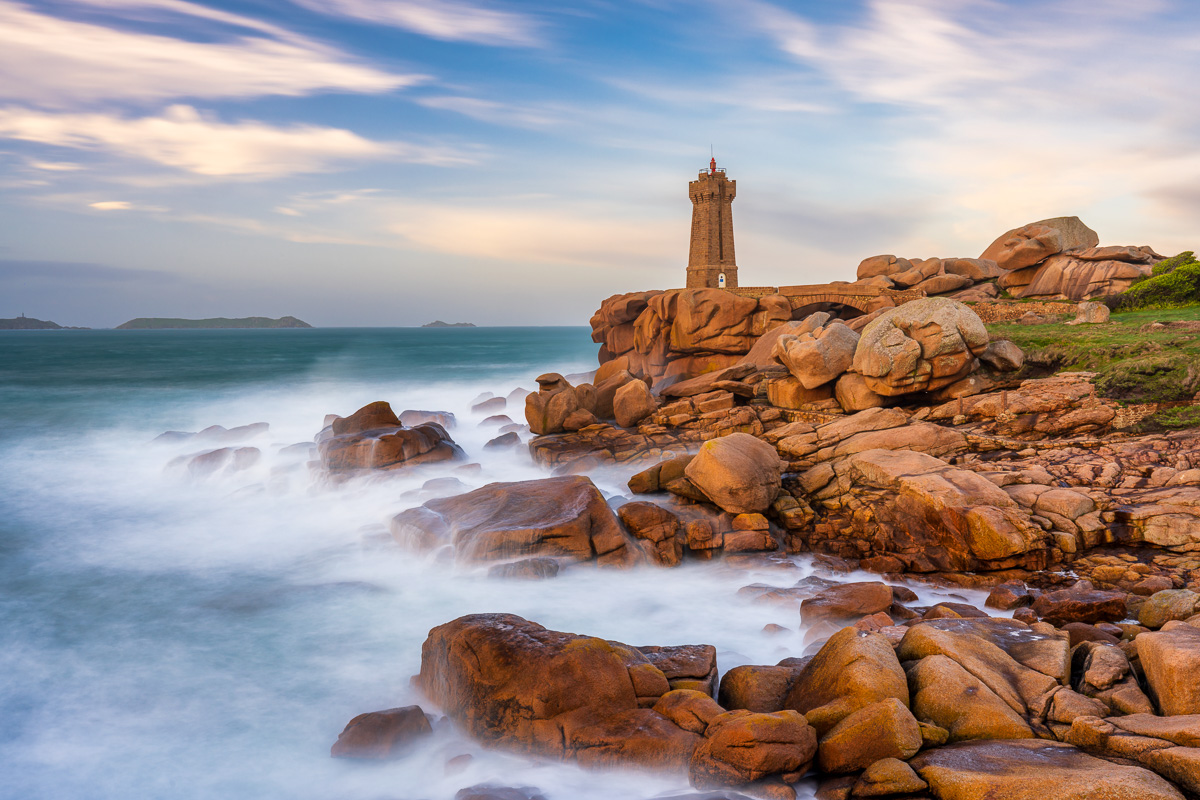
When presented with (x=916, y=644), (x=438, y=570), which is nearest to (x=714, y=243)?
(x=438, y=570)

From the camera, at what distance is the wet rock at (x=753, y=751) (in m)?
6.95

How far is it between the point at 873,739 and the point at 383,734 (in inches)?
244

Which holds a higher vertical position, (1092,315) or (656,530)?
(1092,315)

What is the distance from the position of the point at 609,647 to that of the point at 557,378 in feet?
62.7

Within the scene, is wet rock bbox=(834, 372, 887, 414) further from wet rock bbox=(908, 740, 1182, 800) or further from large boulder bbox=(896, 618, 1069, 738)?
wet rock bbox=(908, 740, 1182, 800)

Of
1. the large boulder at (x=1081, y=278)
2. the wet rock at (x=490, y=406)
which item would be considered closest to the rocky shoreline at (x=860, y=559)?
the large boulder at (x=1081, y=278)

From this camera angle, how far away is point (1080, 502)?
13234 millimetres

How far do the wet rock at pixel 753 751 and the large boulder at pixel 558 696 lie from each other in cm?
32

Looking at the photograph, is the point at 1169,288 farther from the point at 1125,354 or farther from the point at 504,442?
the point at 504,442

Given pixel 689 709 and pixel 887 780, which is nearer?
pixel 887 780

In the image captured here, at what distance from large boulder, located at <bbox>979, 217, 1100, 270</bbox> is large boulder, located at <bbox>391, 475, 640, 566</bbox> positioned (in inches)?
1125

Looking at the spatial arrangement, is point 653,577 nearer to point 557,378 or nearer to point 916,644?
point 916,644

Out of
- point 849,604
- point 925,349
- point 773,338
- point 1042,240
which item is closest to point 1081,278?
point 1042,240

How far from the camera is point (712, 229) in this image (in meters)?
51.7
